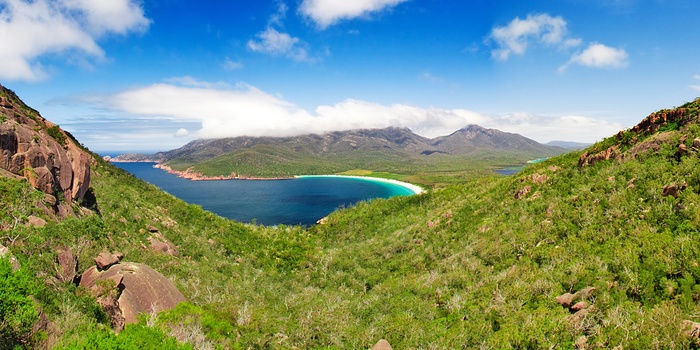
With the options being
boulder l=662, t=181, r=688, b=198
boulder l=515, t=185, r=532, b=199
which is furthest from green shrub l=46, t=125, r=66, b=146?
boulder l=662, t=181, r=688, b=198

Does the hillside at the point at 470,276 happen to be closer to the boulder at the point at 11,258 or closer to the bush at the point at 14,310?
the bush at the point at 14,310

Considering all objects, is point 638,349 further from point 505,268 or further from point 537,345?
point 505,268

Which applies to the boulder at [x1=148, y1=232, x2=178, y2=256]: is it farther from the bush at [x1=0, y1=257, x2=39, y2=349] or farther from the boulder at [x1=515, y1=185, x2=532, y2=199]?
the boulder at [x1=515, y1=185, x2=532, y2=199]

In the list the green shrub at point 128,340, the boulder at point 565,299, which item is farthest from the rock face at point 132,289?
the boulder at point 565,299

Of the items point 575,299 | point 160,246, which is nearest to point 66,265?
point 160,246

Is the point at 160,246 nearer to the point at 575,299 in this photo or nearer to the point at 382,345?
the point at 382,345

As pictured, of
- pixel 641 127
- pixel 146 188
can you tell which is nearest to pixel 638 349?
pixel 641 127
